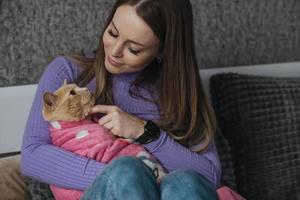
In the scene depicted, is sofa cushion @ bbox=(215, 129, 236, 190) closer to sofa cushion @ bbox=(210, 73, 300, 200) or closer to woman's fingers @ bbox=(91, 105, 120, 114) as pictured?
sofa cushion @ bbox=(210, 73, 300, 200)

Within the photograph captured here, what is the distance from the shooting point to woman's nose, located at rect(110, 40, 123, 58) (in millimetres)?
1106

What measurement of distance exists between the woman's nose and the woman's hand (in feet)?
0.40

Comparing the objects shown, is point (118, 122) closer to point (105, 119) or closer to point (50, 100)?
point (105, 119)

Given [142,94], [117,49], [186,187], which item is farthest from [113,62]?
[186,187]

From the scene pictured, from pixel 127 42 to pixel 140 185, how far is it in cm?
36

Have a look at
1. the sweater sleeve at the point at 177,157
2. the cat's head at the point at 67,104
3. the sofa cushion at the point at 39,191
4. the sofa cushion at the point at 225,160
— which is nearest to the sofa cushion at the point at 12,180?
the sofa cushion at the point at 39,191

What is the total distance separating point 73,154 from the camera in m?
1.10

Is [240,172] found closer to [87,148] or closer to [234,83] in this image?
[234,83]

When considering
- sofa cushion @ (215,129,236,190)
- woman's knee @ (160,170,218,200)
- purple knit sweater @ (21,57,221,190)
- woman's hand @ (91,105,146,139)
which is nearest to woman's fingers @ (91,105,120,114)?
woman's hand @ (91,105,146,139)

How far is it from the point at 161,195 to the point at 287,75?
922 mm

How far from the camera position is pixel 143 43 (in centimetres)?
111

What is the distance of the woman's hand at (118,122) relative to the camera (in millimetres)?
1106

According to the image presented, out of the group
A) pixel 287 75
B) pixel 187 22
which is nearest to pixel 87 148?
pixel 187 22

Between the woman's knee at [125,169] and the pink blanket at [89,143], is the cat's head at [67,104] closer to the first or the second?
the pink blanket at [89,143]
